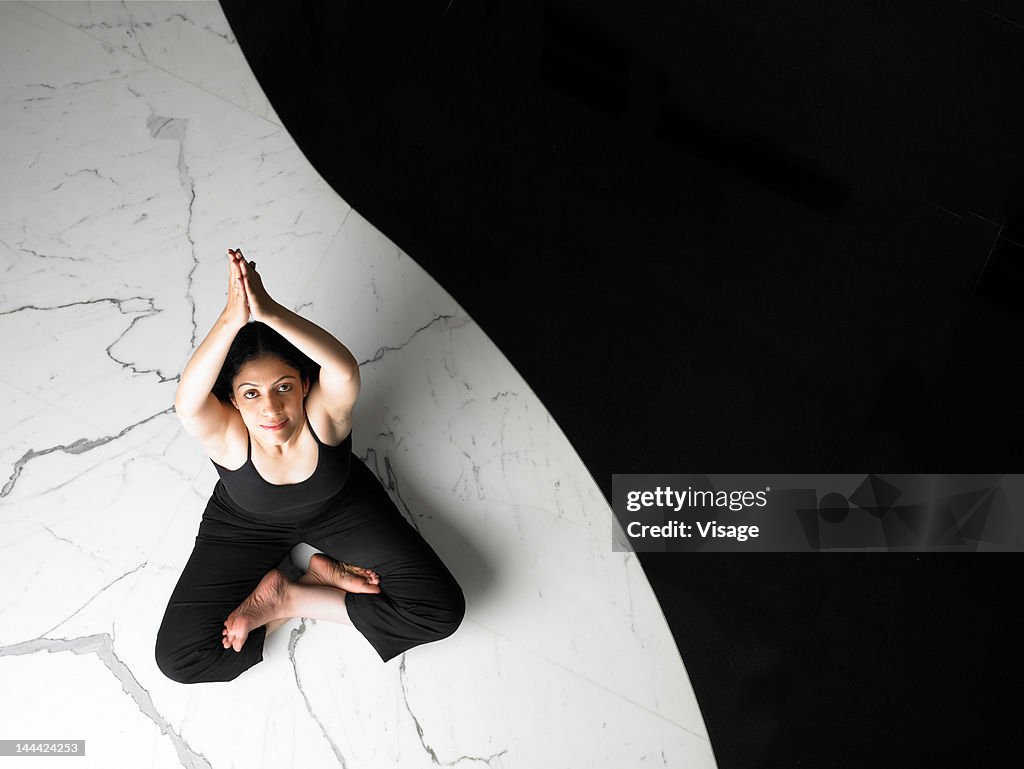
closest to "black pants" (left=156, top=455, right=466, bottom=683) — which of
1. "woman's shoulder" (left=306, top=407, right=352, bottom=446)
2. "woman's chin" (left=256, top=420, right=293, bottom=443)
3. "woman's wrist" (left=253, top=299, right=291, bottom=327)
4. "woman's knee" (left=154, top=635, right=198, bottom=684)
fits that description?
"woman's knee" (left=154, top=635, right=198, bottom=684)

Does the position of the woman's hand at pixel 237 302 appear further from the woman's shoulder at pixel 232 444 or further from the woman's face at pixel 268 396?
the woman's shoulder at pixel 232 444

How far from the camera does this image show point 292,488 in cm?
158

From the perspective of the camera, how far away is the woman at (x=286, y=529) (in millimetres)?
1461

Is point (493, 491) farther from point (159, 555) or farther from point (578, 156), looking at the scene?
point (578, 156)

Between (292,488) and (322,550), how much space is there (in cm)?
21

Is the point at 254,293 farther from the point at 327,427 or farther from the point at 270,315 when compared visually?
the point at 327,427

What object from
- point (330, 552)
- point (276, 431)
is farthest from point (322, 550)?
point (276, 431)

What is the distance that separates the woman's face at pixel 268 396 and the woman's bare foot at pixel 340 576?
0.40 meters

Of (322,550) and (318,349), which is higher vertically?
(318,349)

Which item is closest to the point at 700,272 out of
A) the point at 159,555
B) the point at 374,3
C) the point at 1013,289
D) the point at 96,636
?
the point at 1013,289

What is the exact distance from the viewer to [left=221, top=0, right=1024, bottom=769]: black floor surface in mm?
1815

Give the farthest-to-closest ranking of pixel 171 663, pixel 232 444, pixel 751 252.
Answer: pixel 751 252, pixel 171 663, pixel 232 444

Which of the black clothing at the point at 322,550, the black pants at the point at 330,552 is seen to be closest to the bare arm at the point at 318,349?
the black clothing at the point at 322,550

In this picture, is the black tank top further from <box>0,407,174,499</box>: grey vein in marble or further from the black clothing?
<box>0,407,174,499</box>: grey vein in marble
